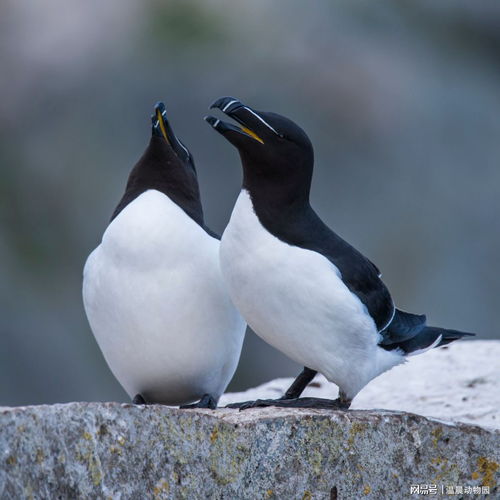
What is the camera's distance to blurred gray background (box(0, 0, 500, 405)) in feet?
40.7

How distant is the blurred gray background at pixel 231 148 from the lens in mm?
12406

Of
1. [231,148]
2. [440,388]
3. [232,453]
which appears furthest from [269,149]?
[231,148]

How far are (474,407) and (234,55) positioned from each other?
336 inches

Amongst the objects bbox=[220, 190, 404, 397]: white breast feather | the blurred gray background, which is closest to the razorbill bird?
bbox=[220, 190, 404, 397]: white breast feather

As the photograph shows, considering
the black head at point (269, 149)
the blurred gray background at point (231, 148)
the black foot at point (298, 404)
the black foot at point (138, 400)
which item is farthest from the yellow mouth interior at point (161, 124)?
the blurred gray background at point (231, 148)

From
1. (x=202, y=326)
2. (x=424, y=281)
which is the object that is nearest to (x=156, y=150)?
(x=202, y=326)

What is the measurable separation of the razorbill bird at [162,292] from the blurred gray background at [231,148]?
7.10m

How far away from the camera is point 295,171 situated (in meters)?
4.47

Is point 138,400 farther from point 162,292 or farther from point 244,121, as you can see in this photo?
point 244,121

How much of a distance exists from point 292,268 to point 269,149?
21.4 inches

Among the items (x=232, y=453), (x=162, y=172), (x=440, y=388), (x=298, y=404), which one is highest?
(x=162, y=172)

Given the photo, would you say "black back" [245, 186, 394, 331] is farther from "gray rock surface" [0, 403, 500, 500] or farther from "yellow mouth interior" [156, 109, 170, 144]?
"yellow mouth interior" [156, 109, 170, 144]

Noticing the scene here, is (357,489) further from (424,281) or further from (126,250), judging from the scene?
(424,281)

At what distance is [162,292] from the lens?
4.69m
